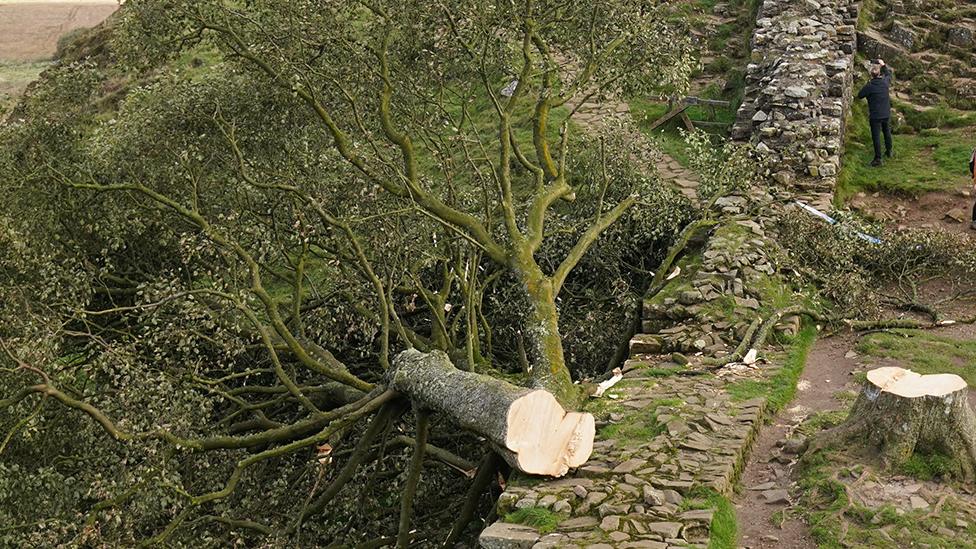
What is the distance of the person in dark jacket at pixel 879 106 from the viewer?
18422 millimetres

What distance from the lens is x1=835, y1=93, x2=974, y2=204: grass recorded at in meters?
17.8

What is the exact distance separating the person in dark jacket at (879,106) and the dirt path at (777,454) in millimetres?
6608

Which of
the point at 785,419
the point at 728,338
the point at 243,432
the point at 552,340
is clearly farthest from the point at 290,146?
the point at 785,419

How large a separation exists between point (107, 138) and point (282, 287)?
567 cm

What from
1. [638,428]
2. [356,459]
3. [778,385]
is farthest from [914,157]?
[356,459]

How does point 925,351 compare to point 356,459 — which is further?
point 925,351

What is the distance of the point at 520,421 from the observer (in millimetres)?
9555

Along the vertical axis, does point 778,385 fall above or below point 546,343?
below

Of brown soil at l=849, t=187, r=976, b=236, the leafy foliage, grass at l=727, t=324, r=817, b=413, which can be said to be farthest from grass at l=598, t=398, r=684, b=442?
brown soil at l=849, t=187, r=976, b=236

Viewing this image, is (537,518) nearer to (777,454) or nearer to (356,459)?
(777,454)

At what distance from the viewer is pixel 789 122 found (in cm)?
1764

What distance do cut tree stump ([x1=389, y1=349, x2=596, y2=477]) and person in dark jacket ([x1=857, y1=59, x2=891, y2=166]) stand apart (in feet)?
37.2

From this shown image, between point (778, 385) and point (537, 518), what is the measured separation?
4.16 meters

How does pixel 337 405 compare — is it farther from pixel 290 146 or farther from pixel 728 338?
pixel 728 338
